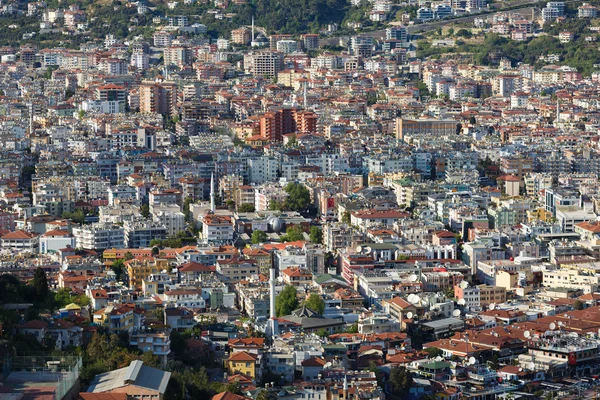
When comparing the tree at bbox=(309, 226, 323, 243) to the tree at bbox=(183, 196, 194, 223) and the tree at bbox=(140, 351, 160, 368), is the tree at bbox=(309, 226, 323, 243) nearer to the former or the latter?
the tree at bbox=(183, 196, 194, 223)

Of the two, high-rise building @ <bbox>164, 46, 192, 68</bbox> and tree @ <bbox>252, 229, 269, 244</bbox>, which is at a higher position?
high-rise building @ <bbox>164, 46, 192, 68</bbox>

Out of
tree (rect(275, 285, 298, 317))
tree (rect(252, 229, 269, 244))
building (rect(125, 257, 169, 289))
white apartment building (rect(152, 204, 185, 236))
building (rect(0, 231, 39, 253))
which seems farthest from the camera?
white apartment building (rect(152, 204, 185, 236))

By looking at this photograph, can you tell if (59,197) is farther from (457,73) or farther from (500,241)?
(457,73)

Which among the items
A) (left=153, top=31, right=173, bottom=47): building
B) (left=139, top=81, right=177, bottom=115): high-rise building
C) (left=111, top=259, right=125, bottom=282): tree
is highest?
(left=153, top=31, right=173, bottom=47): building

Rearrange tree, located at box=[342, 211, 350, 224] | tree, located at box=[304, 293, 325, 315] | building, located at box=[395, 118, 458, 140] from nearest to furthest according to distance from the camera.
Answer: tree, located at box=[304, 293, 325, 315], tree, located at box=[342, 211, 350, 224], building, located at box=[395, 118, 458, 140]

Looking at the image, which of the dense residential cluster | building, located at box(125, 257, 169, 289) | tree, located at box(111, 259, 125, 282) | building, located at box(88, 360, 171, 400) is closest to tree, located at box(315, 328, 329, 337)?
the dense residential cluster
